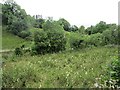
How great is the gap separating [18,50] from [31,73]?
13.2 m

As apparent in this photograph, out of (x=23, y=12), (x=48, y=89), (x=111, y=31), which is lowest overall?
(x=48, y=89)

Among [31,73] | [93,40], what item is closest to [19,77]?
[31,73]

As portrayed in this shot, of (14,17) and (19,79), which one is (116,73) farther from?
(14,17)

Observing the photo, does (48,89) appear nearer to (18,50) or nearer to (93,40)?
(18,50)

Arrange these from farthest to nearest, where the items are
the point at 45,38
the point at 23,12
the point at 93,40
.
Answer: the point at 23,12 → the point at 93,40 → the point at 45,38

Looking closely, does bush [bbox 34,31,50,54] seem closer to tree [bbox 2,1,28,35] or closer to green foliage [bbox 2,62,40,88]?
green foliage [bbox 2,62,40,88]

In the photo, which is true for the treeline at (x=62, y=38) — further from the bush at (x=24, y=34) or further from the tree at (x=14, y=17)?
the tree at (x=14, y=17)

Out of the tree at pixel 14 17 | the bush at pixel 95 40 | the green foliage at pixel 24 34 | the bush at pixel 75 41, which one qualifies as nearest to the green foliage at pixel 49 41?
the bush at pixel 75 41

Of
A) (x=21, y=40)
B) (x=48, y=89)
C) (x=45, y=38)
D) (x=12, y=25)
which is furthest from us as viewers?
(x=12, y=25)

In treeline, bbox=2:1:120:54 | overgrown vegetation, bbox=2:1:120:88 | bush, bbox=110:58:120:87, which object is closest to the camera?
bush, bbox=110:58:120:87

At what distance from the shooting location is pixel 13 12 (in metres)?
54.6

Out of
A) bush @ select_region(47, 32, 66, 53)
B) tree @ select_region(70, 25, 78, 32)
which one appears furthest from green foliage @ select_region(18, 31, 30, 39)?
bush @ select_region(47, 32, 66, 53)

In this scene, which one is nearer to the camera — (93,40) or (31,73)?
(31,73)

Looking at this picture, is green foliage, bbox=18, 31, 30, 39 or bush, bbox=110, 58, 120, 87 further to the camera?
green foliage, bbox=18, 31, 30, 39
